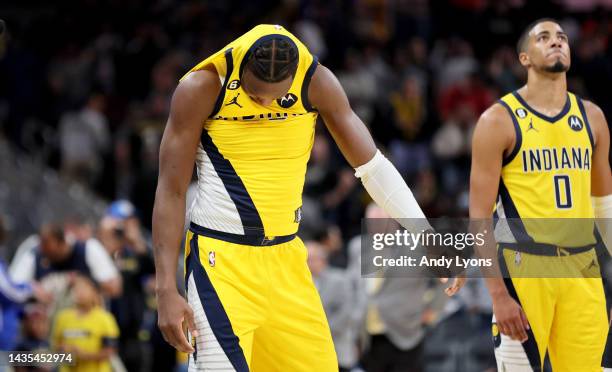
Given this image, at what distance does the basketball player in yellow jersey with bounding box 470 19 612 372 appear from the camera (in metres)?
6.46

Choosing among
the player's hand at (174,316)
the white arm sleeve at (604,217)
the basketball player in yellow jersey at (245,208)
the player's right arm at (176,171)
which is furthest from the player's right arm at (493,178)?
the player's hand at (174,316)

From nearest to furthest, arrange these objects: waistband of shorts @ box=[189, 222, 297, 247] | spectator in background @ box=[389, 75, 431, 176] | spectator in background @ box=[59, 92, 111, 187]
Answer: waistband of shorts @ box=[189, 222, 297, 247] → spectator in background @ box=[389, 75, 431, 176] → spectator in background @ box=[59, 92, 111, 187]

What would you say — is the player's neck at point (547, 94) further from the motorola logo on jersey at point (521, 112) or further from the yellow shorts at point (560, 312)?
the yellow shorts at point (560, 312)

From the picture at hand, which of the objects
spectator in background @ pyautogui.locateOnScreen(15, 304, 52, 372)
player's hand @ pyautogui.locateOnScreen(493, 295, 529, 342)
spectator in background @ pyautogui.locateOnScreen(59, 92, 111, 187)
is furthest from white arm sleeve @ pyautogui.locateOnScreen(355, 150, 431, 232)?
spectator in background @ pyautogui.locateOnScreen(59, 92, 111, 187)

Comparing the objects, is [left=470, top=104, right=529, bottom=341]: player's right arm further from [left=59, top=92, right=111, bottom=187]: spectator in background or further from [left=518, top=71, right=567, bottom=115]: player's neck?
[left=59, top=92, right=111, bottom=187]: spectator in background

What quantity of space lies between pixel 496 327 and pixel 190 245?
2.01 metres

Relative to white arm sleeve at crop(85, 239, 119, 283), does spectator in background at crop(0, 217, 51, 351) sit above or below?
below

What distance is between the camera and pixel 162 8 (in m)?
19.0

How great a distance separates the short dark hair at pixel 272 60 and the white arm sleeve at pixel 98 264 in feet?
Result: 20.5

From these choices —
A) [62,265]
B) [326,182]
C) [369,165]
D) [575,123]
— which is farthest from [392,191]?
[326,182]

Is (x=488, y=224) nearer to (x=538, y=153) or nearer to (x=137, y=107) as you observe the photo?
(x=538, y=153)

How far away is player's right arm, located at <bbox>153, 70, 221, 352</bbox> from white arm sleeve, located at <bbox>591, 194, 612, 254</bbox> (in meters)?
2.68

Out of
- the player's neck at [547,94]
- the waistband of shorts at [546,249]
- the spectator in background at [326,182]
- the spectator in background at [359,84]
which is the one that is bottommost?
the waistband of shorts at [546,249]

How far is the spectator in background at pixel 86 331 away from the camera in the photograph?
10.7 meters
